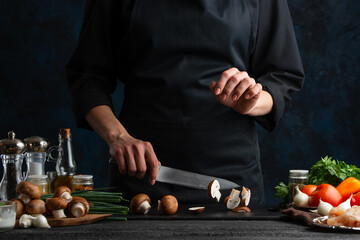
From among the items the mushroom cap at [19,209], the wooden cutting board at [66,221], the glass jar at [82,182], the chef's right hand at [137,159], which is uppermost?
the chef's right hand at [137,159]

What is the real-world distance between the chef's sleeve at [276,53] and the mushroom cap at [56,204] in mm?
815

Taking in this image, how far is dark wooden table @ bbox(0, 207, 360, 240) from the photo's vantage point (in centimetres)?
114

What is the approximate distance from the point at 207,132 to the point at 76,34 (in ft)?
6.13

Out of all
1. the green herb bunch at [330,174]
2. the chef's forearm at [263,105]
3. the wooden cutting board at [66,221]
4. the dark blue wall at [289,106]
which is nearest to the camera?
the wooden cutting board at [66,221]

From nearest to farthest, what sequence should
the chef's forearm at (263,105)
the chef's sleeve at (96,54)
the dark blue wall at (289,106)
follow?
the chef's forearm at (263,105) → the chef's sleeve at (96,54) → the dark blue wall at (289,106)

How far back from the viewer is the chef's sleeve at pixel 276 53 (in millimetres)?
1865

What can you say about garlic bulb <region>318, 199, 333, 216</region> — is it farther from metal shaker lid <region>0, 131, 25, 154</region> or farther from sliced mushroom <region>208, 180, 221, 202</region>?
metal shaker lid <region>0, 131, 25, 154</region>

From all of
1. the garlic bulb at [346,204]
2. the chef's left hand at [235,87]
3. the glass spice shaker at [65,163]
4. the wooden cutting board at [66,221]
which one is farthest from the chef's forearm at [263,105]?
the wooden cutting board at [66,221]

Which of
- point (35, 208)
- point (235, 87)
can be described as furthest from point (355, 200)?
point (35, 208)

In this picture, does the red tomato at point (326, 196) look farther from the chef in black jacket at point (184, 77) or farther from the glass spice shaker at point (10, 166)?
the glass spice shaker at point (10, 166)

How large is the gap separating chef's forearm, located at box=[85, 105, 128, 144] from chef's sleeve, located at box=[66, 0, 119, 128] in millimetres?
61

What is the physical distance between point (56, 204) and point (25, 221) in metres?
0.08

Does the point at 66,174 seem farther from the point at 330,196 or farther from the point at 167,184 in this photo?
the point at 330,196

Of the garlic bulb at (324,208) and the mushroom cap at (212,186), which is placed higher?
the mushroom cap at (212,186)
